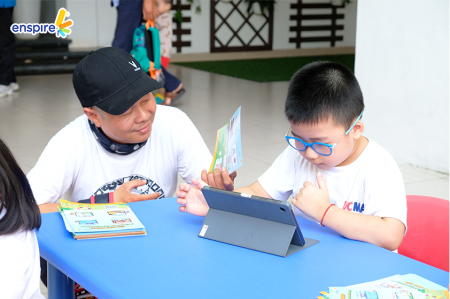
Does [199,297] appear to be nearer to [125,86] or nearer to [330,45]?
[125,86]

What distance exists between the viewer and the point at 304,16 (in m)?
Answer: 10.7

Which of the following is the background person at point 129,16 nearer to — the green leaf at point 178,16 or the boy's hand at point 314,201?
the boy's hand at point 314,201

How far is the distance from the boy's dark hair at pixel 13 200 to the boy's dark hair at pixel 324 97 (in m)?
0.68

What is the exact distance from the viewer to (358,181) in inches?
55.6

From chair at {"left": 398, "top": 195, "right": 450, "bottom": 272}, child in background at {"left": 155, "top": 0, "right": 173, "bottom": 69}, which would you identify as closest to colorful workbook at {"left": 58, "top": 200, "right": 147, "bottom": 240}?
chair at {"left": 398, "top": 195, "right": 450, "bottom": 272}

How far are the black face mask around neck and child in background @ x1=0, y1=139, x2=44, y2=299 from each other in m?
0.66

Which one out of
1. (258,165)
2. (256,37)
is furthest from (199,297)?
(256,37)

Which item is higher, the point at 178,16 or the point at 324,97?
the point at 178,16

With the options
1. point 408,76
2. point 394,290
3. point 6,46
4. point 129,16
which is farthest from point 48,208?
point 6,46

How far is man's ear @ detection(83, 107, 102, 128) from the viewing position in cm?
162

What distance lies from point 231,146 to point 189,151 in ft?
1.84

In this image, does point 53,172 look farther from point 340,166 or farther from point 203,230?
point 340,166

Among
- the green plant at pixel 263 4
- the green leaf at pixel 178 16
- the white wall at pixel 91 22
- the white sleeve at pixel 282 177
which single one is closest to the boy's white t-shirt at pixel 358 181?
the white sleeve at pixel 282 177

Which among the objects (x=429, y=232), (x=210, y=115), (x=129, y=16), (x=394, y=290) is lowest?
(x=210, y=115)
